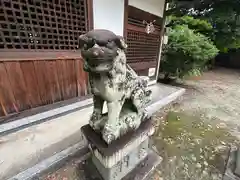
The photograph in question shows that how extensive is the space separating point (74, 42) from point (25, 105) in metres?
1.44

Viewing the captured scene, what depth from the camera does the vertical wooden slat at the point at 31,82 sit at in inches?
93.0

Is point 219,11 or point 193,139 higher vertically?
point 219,11

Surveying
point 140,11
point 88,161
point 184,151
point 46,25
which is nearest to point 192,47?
point 140,11

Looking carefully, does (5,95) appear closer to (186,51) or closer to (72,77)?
(72,77)

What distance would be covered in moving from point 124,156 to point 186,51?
12.9 feet

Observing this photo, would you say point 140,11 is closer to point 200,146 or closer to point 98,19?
point 98,19

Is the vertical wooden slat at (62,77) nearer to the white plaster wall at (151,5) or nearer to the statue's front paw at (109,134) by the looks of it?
the statue's front paw at (109,134)

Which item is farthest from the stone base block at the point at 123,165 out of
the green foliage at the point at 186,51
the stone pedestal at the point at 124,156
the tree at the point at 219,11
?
the tree at the point at 219,11

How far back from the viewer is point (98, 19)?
2920 millimetres

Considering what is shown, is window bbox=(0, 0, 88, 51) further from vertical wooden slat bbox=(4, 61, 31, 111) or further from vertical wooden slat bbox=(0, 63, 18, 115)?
vertical wooden slat bbox=(0, 63, 18, 115)

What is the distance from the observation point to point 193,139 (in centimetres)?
235

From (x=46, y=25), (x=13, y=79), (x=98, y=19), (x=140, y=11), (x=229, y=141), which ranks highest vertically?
(x=140, y=11)

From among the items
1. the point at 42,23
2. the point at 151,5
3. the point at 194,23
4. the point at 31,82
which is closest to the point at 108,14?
the point at 42,23

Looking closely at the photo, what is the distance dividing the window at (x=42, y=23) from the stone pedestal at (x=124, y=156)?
1.74 metres
